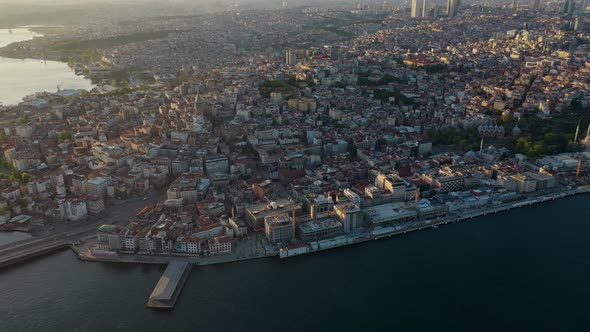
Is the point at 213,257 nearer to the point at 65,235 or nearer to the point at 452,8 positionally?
the point at 65,235

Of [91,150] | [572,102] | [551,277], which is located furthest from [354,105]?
[551,277]

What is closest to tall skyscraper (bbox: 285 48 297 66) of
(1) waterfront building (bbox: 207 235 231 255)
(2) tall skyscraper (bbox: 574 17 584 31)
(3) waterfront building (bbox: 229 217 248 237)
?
(3) waterfront building (bbox: 229 217 248 237)

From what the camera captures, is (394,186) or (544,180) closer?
(394,186)

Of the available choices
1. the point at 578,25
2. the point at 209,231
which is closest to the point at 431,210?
the point at 209,231

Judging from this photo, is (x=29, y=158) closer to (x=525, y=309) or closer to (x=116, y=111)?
(x=116, y=111)

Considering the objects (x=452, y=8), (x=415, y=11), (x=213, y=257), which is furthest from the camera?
(x=415, y=11)

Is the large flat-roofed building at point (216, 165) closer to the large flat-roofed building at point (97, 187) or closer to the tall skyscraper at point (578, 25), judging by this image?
the large flat-roofed building at point (97, 187)
